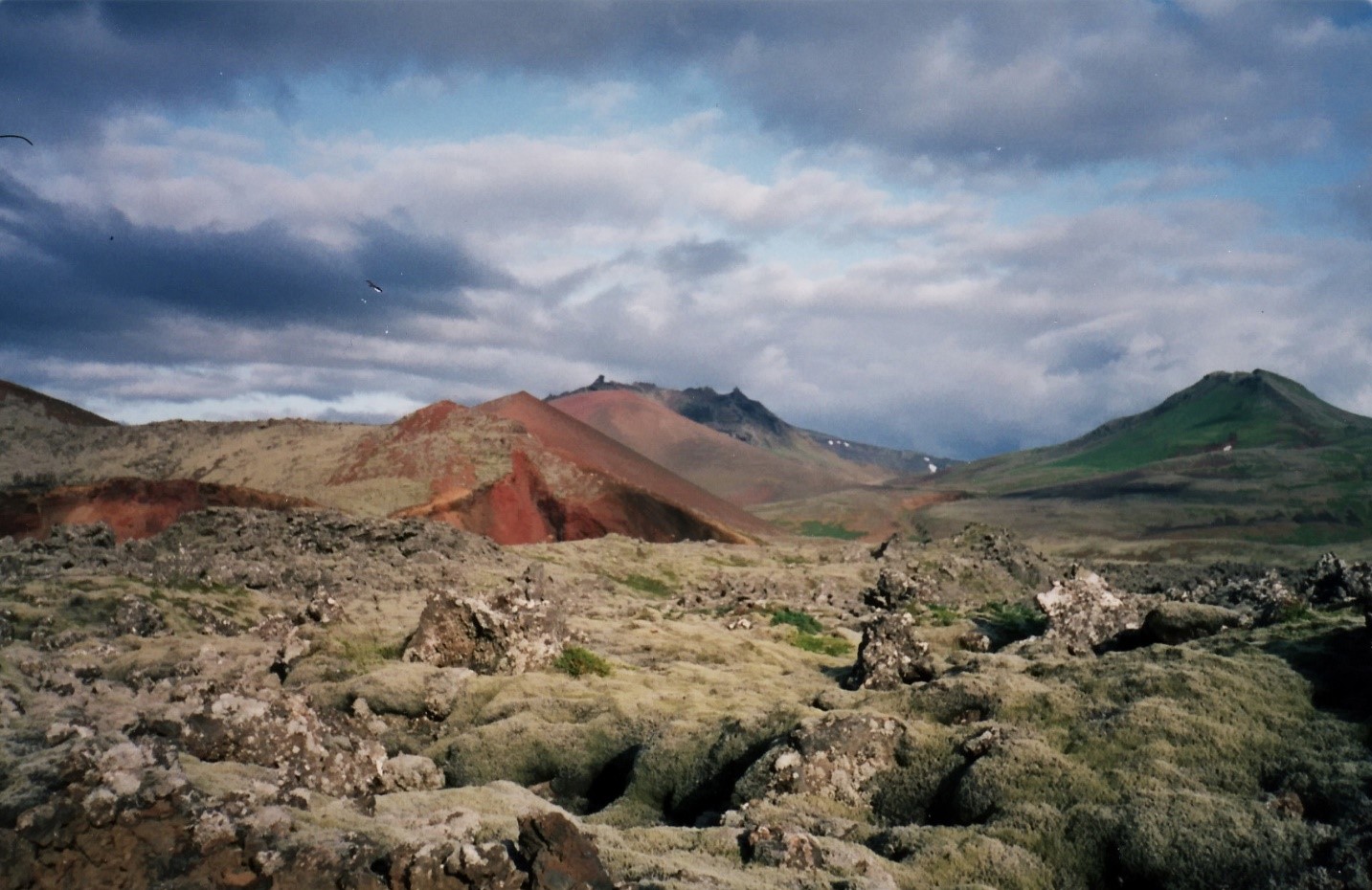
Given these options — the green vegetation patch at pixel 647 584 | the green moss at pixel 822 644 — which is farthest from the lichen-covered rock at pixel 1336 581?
the green vegetation patch at pixel 647 584

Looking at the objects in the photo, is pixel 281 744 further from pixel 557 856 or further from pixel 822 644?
pixel 822 644

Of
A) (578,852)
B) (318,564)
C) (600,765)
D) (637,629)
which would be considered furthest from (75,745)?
(318,564)

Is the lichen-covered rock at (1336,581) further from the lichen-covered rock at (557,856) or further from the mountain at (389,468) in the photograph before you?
the mountain at (389,468)

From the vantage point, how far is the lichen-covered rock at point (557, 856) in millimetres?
8961

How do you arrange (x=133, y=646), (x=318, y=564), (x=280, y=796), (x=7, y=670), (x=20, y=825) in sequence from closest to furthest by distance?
(x=20, y=825) → (x=280, y=796) → (x=7, y=670) → (x=133, y=646) → (x=318, y=564)

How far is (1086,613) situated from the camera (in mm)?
23859

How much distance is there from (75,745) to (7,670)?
35.4ft

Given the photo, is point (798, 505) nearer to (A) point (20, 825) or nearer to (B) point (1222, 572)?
(B) point (1222, 572)

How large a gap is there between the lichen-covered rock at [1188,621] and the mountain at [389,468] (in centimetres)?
4729

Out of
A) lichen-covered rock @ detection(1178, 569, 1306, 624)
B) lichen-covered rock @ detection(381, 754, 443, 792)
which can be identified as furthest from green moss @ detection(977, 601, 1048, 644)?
lichen-covered rock @ detection(381, 754, 443, 792)

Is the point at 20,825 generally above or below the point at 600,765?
above

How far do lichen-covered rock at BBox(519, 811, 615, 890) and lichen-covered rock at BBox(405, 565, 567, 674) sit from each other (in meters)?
12.9

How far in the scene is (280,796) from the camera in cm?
1064

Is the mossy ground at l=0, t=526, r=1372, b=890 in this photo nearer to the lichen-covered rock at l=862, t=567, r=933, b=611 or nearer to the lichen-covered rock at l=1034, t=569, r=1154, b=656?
the lichen-covered rock at l=1034, t=569, r=1154, b=656
